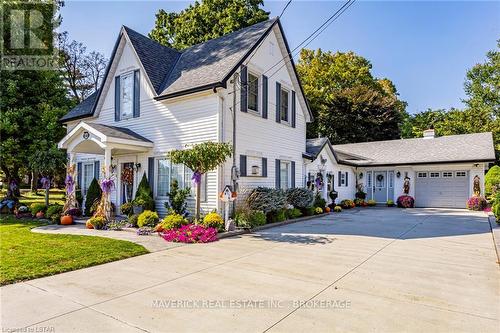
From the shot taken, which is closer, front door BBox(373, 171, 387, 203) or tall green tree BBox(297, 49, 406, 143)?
front door BBox(373, 171, 387, 203)

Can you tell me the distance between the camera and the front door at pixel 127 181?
13.5m

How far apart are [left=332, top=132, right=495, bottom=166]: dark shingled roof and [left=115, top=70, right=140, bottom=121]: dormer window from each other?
12.8 metres

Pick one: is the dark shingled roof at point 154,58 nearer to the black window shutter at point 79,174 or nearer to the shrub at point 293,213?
the black window shutter at point 79,174

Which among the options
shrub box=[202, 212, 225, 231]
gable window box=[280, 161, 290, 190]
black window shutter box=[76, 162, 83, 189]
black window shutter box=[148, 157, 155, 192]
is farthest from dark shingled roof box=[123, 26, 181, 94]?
black window shutter box=[76, 162, 83, 189]

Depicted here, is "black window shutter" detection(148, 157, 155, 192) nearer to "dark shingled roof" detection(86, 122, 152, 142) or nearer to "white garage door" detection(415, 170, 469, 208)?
"dark shingled roof" detection(86, 122, 152, 142)

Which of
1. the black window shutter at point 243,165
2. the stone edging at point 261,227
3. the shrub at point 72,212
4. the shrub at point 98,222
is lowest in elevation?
the stone edging at point 261,227

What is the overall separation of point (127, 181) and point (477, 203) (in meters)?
18.3

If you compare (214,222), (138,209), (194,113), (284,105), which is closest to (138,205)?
(138,209)

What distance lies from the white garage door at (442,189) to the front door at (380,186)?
6.38 ft

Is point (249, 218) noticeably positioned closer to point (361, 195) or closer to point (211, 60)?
point (211, 60)

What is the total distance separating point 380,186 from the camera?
2230 cm

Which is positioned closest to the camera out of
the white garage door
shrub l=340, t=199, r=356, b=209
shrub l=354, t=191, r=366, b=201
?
the white garage door

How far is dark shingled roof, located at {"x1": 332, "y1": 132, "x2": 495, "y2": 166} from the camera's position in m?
19.0

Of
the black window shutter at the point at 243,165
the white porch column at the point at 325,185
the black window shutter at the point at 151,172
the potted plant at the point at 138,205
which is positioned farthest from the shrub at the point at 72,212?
the white porch column at the point at 325,185
